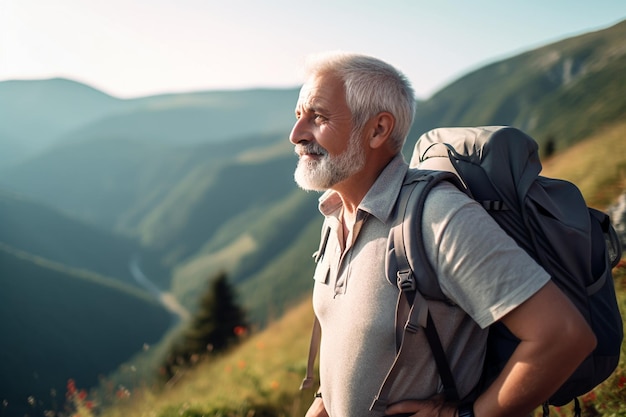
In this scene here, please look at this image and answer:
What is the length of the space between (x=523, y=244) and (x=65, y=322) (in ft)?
358

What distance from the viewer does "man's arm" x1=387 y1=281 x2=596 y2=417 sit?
162 cm

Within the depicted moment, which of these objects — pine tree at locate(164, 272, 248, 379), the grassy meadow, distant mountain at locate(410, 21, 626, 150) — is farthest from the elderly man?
distant mountain at locate(410, 21, 626, 150)

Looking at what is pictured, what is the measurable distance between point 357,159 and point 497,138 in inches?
22.2

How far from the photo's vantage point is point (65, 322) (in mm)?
97812

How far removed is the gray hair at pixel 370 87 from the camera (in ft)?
6.97

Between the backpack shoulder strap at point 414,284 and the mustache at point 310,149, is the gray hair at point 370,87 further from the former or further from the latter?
the backpack shoulder strap at point 414,284

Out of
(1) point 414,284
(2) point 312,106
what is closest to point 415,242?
(1) point 414,284

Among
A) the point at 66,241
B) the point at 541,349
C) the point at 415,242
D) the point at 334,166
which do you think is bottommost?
the point at 66,241

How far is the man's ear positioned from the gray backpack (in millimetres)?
207

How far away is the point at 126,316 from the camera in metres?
109

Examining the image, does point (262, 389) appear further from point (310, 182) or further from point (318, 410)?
point (310, 182)

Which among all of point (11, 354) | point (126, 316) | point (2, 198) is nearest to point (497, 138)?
point (11, 354)

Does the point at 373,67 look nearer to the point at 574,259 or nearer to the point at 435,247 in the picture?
the point at 435,247

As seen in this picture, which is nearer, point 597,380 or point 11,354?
point 597,380
